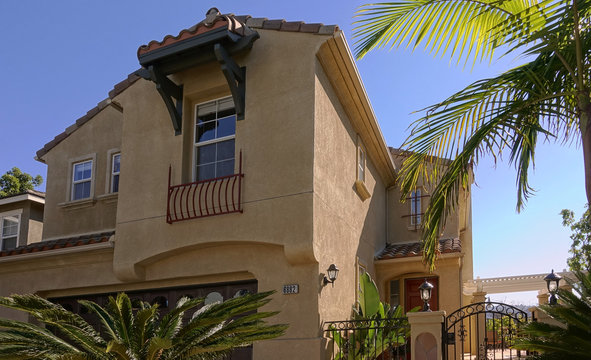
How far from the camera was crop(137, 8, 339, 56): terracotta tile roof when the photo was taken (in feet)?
40.7

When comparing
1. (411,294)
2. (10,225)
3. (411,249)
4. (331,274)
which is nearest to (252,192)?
(331,274)

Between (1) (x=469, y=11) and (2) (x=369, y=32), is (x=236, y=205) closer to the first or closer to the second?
(2) (x=369, y=32)

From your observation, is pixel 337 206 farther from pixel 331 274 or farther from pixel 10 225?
pixel 10 225

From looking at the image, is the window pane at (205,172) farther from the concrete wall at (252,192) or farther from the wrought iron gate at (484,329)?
the wrought iron gate at (484,329)

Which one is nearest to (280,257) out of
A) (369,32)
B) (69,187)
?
(369,32)

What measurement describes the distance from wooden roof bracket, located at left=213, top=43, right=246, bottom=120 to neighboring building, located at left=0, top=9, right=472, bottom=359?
31mm

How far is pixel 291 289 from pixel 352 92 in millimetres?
5215

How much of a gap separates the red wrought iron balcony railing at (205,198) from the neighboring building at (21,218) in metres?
9.22

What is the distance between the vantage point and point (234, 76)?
42.6 ft

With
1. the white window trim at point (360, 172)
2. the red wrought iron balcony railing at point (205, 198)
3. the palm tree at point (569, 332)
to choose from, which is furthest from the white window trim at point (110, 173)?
the palm tree at point (569, 332)

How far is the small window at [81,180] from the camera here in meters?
17.2

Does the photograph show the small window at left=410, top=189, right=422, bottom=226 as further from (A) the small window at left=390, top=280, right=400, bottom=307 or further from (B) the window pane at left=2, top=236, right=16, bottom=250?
(B) the window pane at left=2, top=236, right=16, bottom=250

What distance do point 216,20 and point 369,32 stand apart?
5.45 meters

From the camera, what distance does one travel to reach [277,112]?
12.7 meters
